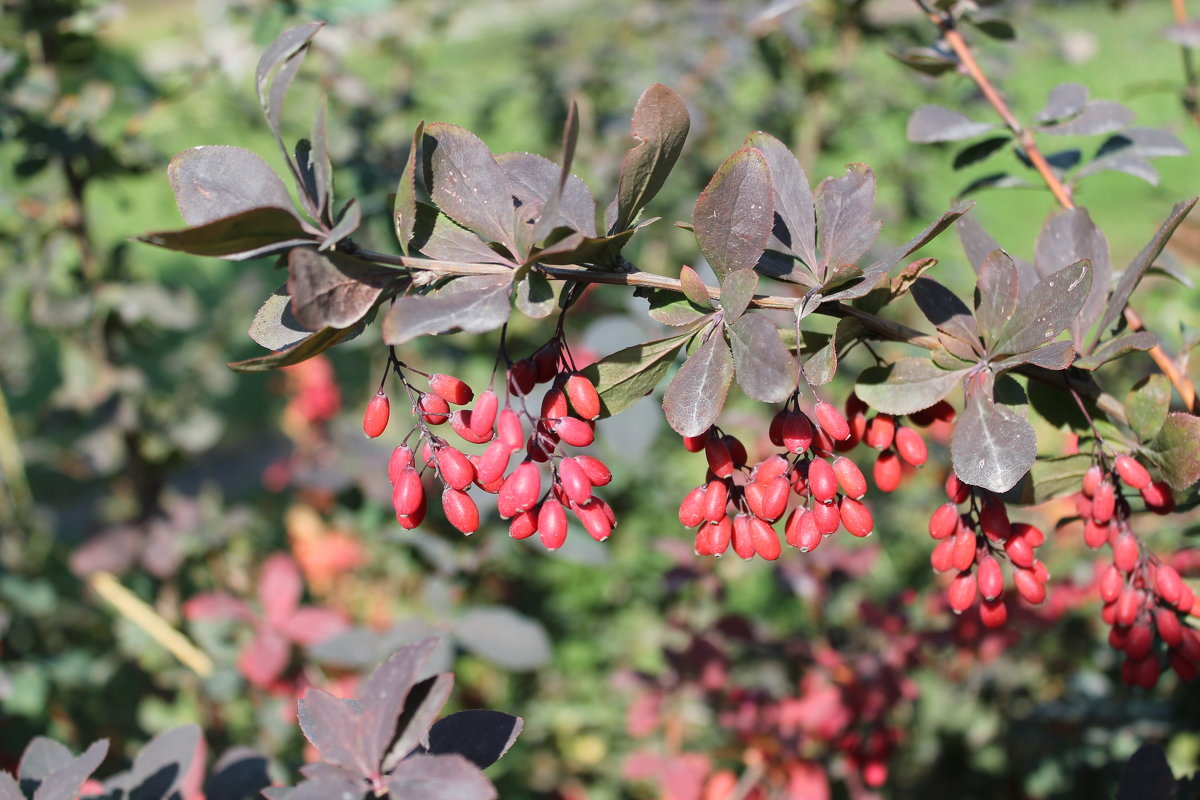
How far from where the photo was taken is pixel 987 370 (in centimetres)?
87

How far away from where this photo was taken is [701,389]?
2.62 ft

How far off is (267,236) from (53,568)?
9.82 feet

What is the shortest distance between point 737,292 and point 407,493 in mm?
351

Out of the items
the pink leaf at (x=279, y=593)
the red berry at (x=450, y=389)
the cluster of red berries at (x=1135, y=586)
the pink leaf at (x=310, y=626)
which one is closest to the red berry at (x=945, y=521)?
the cluster of red berries at (x=1135, y=586)

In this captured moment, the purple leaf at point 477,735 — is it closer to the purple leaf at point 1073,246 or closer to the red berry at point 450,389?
the red berry at point 450,389

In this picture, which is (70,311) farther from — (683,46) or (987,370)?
(683,46)

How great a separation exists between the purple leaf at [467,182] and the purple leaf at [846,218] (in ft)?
0.95

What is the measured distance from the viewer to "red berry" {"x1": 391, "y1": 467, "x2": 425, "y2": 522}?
0.88 metres

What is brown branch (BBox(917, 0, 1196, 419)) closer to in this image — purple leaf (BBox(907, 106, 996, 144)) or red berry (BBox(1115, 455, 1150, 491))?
purple leaf (BBox(907, 106, 996, 144))

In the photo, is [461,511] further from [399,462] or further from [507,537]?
[507,537]

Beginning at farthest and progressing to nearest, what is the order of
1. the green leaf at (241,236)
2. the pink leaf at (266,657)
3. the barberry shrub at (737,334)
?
the pink leaf at (266,657), the barberry shrub at (737,334), the green leaf at (241,236)

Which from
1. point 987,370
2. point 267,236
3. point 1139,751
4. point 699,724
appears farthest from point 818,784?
point 267,236

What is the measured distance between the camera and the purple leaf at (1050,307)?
2.59 feet

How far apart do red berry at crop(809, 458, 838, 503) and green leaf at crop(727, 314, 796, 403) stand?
0.14m
